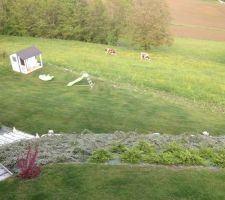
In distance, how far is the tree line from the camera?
6831cm

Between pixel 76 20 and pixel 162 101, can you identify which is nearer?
pixel 162 101

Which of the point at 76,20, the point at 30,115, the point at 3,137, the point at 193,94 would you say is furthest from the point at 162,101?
the point at 76,20

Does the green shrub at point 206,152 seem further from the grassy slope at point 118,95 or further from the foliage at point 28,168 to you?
the grassy slope at point 118,95

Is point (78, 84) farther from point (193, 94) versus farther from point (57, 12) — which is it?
point (57, 12)

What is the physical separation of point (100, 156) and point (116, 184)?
2.38 m

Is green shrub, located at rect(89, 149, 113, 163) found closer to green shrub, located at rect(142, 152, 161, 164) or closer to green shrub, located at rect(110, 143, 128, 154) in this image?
green shrub, located at rect(110, 143, 128, 154)

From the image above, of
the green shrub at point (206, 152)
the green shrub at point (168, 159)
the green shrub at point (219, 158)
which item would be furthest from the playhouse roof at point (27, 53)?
the green shrub at point (219, 158)

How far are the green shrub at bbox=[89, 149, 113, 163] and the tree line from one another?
163 ft

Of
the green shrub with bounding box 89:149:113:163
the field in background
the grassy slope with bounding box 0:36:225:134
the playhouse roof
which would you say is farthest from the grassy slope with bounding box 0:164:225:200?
the field in background

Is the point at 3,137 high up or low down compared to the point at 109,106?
up

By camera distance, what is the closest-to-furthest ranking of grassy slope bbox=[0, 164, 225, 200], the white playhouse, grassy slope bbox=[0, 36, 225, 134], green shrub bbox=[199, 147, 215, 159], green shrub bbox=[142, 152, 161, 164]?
grassy slope bbox=[0, 164, 225, 200] → green shrub bbox=[142, 152, 161, 164] → green shrub bbox=[199, 147, 215, 159] → grassy slope bbox=[0, 36, 225, 134] → the white playhouse

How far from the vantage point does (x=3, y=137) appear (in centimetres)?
2478

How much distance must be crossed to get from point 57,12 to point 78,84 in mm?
32824

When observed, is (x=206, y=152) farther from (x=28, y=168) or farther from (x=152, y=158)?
(x=28, y=168)
